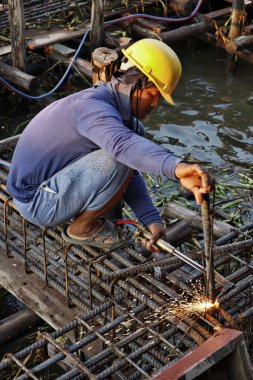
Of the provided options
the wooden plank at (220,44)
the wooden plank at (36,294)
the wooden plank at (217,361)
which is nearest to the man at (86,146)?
the wooden plank at (36,294)

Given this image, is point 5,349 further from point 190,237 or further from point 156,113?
point 156,113

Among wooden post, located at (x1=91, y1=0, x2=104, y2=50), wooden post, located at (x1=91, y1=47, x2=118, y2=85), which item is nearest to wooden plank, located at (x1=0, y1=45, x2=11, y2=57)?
wooden post, located at (x1=91, y1=0, x2=104, y2=50)

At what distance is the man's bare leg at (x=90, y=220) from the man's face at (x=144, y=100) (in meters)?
0.41

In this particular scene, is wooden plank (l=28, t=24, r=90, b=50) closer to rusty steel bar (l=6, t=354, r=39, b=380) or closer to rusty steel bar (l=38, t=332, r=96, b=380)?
rusty steel bar (l=38, t=332, r=96, b=380)

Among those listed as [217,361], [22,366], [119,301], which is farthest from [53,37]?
[217,361]

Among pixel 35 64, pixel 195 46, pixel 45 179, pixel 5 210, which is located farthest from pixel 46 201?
pixel 195 46

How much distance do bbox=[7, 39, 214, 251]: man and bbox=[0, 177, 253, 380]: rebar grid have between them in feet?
1.01

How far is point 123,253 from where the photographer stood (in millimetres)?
5570

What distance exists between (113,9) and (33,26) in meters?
1.24

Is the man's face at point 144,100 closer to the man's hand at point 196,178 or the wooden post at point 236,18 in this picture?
the man's hand at point 196,178

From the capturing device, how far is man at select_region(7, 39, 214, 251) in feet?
15.9

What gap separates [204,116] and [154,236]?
462 cm

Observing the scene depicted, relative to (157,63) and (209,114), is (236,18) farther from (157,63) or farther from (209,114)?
(157,63)

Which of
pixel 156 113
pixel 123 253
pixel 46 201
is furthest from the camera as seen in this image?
pixel 156 113
